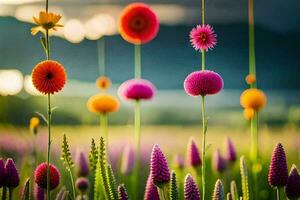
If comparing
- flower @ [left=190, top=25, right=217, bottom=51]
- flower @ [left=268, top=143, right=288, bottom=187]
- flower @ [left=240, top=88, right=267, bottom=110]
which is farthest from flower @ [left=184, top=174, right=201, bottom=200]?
flower @ [left=240, top=88, right=267, bottom=110]

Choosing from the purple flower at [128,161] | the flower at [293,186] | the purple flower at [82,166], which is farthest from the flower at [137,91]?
the flower at [293,186]

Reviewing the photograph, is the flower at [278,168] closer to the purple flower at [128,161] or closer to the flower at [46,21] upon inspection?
the flower at [46,21]

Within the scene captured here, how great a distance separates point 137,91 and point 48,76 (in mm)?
770

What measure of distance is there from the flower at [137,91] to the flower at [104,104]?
0.11 ft

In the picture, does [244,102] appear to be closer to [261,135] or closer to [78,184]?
[261,135]

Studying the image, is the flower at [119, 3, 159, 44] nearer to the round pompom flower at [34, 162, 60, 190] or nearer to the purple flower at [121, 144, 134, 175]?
the purple flower at [121, 144, 134, 175]

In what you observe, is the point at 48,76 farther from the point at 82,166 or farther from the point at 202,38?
the point at 82,166

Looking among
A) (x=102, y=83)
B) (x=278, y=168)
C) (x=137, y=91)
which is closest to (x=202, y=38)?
(x=278, y=168)

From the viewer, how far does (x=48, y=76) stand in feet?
4.05

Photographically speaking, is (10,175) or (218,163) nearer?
(10,175)

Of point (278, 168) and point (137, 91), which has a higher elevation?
point (137, 91)

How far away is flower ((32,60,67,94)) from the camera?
1.23m

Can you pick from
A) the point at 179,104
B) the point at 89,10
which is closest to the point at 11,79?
the point at 89,10

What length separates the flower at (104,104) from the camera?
6.63 ft
